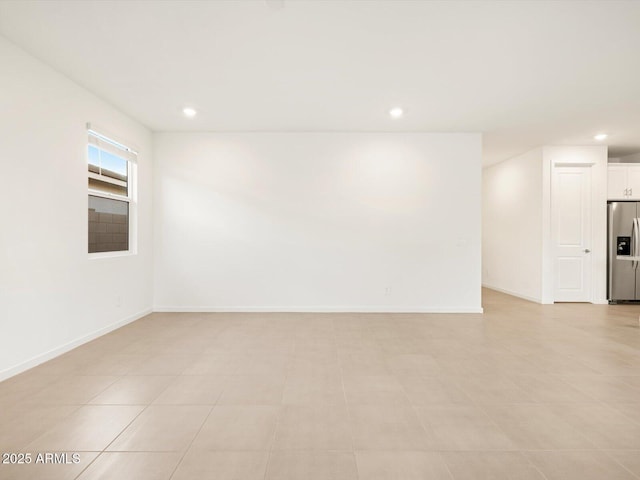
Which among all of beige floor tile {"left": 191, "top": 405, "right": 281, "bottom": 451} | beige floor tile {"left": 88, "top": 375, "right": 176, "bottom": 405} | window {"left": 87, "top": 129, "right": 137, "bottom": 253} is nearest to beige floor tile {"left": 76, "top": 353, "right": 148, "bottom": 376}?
beige floor tile {"left": 88, "top": 375, "right": 176, "bottom": 405}

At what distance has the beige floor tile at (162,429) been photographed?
6.22 feet

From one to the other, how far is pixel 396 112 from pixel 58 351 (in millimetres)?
4676

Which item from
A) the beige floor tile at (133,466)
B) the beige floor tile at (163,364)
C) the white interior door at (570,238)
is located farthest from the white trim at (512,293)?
the beige floor tile at (133,466)

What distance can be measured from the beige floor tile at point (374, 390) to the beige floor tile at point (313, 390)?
70 millimetres

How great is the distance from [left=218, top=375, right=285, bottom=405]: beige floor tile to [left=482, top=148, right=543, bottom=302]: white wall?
5577mm

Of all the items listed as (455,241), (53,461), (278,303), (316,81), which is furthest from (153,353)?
(455,241)

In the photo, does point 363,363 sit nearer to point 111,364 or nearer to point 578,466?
point 578,466

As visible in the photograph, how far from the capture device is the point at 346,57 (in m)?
3.14

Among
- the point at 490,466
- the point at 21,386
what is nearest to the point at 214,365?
the point at 21,386

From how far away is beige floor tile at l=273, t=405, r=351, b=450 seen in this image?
1.92 metres

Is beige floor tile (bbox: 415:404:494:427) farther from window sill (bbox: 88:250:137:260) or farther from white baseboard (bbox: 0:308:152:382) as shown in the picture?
window sill (bbox: 88:250:137:260)

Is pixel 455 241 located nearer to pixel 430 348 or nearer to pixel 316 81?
pixel 430 348

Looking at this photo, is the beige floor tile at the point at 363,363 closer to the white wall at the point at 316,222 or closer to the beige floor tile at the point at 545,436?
the beige floor tile at the point at 545,436

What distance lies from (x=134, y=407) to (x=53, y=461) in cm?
58
